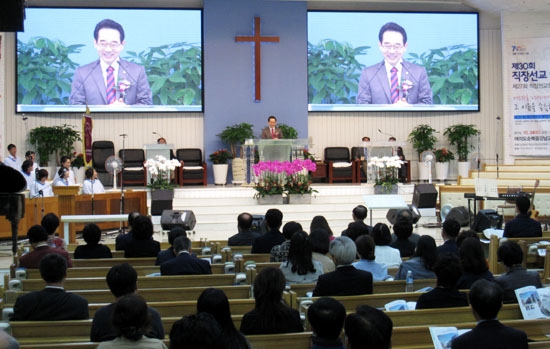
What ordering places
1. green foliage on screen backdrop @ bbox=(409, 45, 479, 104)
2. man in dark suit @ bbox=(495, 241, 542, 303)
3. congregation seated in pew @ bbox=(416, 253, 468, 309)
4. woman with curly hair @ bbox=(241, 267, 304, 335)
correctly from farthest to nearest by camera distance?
green foliage on screen backdrop @ bbox=(409, 45, 479, 104) < man in dark suit @ bbox=(495, 241, 542, 303) < congregation seated in pew @ bbox=(416, 253, 468, 309) < woman with curly hair @ bbox=(241, 267, 304, 335)

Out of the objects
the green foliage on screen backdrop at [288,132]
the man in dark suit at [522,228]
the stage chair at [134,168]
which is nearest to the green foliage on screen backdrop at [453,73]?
the green foliage on screen backdrop at [288,132]

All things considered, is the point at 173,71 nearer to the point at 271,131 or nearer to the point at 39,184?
the point at 271,131

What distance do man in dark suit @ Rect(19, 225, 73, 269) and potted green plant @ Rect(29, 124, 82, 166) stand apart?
989 cm

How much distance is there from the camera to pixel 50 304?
4.29m

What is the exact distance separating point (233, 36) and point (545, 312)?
13658 millimetres

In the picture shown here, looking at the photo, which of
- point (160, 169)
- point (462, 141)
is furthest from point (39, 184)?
point (462, 141)

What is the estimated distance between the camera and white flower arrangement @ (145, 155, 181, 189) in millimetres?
13586

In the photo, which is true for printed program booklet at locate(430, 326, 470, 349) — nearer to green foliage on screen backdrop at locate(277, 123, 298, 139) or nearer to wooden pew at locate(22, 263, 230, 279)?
wooden pew at locate(22, 263, 230, 279)

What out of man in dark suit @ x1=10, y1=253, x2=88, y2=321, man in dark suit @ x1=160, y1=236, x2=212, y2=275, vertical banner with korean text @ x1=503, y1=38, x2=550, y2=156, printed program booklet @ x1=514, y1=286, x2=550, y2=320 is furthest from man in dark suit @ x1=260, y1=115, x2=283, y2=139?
printed program booklet @ x1=514, y1=286, x2=550, y2=320

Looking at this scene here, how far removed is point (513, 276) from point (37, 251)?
362 centimetres

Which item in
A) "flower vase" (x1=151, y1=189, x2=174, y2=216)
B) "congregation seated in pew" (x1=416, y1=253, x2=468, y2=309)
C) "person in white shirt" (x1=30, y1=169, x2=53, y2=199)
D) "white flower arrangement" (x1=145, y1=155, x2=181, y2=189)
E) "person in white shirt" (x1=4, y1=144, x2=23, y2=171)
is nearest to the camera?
"congregation seated in pew" (x1=416, y1=253, x2=468, y2=309)

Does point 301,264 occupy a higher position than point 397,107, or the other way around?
point 397,107

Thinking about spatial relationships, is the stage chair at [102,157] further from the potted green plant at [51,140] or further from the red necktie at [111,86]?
the red necktie at [111,86]

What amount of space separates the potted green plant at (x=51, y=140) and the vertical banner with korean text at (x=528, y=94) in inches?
376
